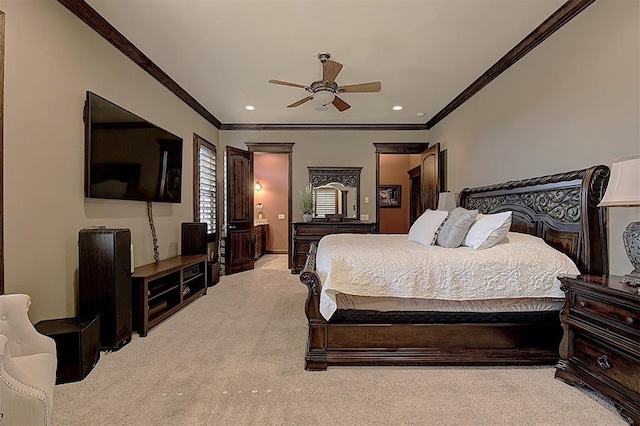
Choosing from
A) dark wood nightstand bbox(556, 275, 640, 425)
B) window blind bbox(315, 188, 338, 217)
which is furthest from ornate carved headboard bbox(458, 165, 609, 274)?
window blind bbox(315, 188, 338, 217)

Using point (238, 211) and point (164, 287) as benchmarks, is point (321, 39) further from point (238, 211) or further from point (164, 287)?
point (238, 211)

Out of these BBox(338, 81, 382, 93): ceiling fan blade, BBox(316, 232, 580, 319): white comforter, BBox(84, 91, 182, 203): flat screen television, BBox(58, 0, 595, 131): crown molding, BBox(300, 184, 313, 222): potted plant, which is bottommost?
BBox(316, 232, 580, 319): white comforter

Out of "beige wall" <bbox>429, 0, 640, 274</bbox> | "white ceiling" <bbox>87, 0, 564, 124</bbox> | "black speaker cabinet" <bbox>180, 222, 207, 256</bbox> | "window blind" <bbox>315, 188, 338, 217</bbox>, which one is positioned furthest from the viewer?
"window blind" <bbox>315, 188, 338, 217</bbox>

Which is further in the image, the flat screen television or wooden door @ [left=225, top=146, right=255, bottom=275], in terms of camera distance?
wooden door @ [left=225, top=146, right=255, bottom=275]

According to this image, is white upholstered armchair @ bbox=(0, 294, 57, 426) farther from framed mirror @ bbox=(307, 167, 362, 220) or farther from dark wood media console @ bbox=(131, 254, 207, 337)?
framed mirror @ bbox=(307, 167, 362, 220)

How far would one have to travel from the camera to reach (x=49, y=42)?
2355mm

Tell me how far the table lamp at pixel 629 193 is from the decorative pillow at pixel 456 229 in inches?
38.5

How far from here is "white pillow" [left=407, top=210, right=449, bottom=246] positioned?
9.75ft

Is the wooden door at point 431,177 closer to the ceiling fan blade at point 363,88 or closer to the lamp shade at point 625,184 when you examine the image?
the ceiling fan blade at point 363,88

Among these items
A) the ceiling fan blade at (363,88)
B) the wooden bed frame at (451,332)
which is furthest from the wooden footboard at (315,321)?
the ceiling fan blade at (363,88)

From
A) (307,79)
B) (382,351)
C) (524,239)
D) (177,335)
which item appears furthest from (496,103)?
(177,335)

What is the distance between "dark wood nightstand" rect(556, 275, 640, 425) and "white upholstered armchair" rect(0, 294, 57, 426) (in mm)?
2736

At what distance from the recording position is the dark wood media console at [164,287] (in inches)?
112

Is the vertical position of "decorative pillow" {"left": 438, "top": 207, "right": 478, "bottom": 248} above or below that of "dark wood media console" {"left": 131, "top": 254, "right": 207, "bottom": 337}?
above
